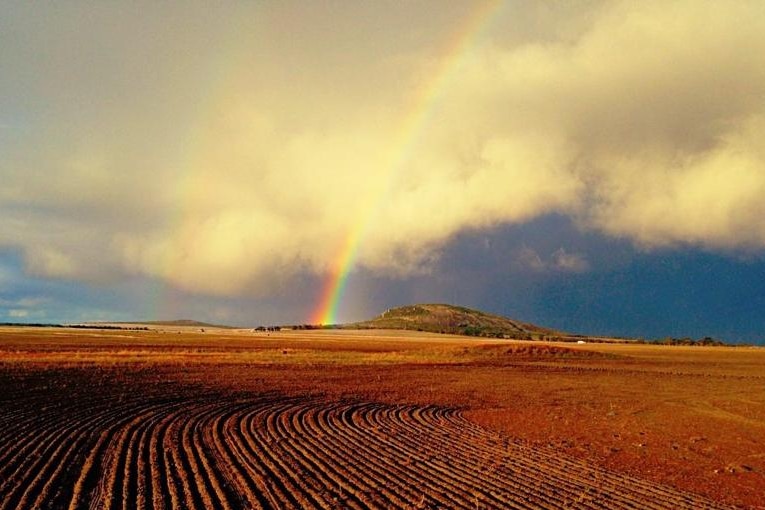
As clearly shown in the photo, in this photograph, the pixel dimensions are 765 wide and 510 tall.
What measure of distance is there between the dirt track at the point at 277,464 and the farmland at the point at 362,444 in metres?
0.06

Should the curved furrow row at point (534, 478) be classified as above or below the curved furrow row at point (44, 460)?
below

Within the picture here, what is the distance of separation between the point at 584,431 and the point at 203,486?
1498cm

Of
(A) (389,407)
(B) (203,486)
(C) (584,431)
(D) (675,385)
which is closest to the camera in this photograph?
(B) (203,486)

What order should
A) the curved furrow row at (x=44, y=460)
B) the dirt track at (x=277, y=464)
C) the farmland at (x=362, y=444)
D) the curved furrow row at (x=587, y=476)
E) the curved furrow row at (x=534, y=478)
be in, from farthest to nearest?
the curved furrow row at (x=587, y=476) → the curved furrow row at (x=534, y=478) → the farmland at (x=362, y=444) → the dirt track at (x=277, y=464) → the curved furrow row at (x=44, y=460)

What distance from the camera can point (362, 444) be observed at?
1728 cm

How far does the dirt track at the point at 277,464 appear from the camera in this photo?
1147 centimetres

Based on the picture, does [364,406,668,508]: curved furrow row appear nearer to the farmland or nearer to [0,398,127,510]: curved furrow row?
the farmland

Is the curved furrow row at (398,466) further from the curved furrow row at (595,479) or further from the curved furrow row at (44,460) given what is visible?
the curved furrow row at (44,460)

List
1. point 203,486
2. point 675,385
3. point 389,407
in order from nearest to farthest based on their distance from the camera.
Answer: point 203,486 → point 389,407 → point 675,385

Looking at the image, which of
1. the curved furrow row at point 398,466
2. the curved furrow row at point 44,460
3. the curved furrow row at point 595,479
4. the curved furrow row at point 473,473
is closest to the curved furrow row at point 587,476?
the curved furrow row at point 595,479

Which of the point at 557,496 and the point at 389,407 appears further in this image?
the point at 389,407

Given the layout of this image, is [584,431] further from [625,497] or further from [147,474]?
[147,474]

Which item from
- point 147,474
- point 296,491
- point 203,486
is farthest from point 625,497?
point 147,474

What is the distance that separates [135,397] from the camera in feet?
86.7
